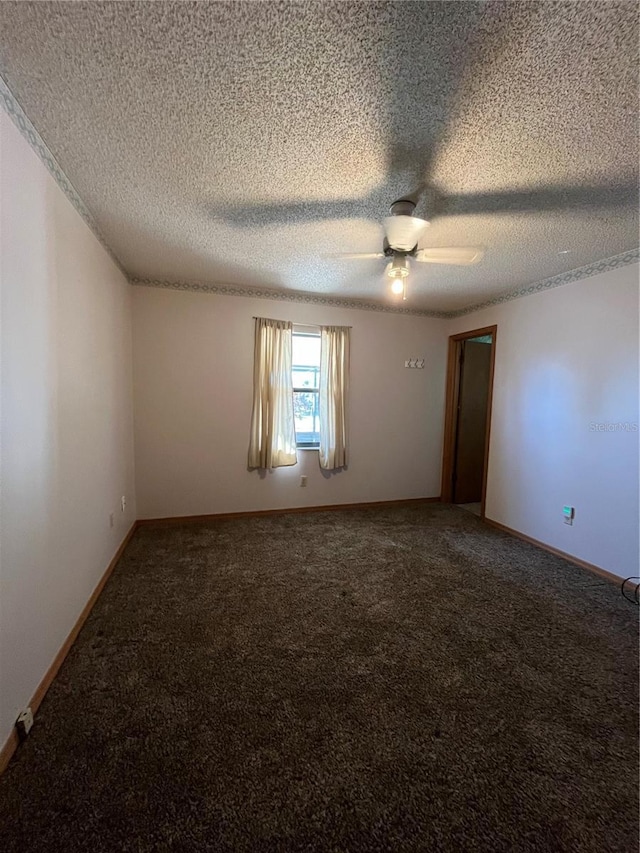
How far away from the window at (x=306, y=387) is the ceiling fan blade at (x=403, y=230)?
6.83ft

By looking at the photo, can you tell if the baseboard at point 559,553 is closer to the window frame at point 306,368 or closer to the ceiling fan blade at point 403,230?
the window frame at point 306,368

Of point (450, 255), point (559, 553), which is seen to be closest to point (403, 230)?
point (450, 255)

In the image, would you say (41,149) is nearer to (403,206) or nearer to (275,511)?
(403,206)

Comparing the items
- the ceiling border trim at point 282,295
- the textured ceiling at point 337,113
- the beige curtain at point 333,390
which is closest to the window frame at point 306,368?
the beige curtain at point 333,390

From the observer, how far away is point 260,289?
11.5 feet

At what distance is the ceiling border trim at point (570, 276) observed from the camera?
247cm

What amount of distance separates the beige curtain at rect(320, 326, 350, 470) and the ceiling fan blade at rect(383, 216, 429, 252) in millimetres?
1955

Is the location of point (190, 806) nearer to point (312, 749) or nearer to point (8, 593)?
point (312, 749)

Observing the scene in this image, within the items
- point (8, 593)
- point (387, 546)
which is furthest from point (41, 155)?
point (387, 546)

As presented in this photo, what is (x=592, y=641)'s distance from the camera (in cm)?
192

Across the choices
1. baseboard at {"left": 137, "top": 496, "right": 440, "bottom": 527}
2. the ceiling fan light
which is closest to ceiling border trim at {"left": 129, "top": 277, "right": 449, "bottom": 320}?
the ceiling fan light

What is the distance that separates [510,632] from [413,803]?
117 cm

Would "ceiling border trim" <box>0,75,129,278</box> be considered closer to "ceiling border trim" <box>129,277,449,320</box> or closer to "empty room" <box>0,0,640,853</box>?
"empty room" <box>0,0,640,853</box>

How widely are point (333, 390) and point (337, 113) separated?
266cm
